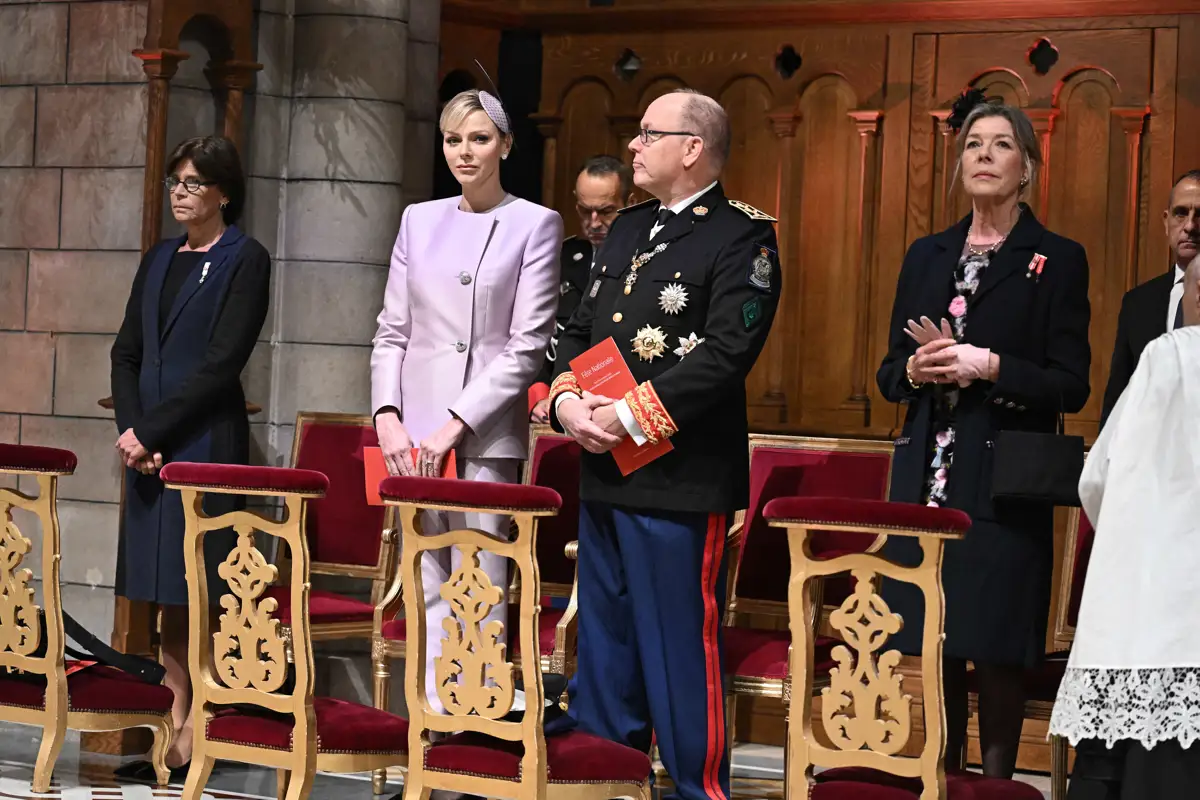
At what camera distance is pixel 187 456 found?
15.6ft

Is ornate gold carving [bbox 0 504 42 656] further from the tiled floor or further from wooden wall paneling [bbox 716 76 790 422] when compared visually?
wooden wall paneling [bbox 716 76 790 422]

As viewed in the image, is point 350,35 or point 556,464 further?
point 350,35

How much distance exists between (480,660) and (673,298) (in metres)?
0.89

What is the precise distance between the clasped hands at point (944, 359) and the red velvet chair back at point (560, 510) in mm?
1266

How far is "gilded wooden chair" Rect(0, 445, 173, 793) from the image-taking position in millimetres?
→ 4406

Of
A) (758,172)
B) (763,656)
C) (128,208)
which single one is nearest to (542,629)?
(763,656)

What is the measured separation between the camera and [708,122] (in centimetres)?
398

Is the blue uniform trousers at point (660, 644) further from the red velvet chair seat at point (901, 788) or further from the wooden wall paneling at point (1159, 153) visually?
the wooden wall paneling at point (1159, 153)

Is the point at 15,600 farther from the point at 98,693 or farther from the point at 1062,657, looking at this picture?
the point at 1062,657

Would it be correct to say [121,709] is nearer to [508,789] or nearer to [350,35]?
[508,789]

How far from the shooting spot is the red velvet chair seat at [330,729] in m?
3.75

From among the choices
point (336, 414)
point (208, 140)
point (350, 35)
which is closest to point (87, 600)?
point (336, 414)

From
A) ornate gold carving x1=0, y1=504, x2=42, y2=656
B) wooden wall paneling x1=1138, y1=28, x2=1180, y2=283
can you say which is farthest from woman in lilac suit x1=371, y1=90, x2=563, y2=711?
wooden wall paneling x1=1138, y1=28, x2=1180, y2=283

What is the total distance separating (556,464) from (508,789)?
65.2 inches
